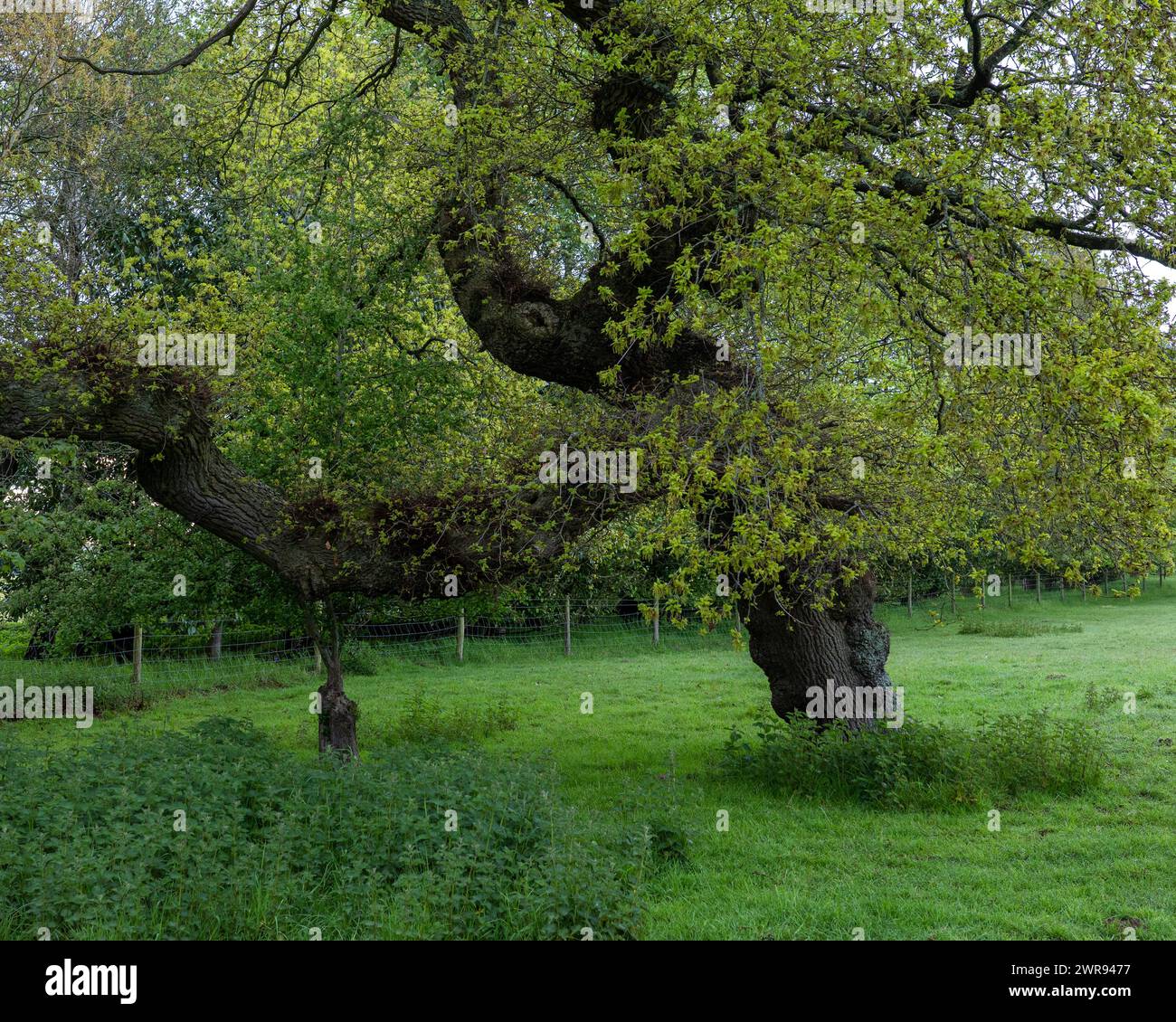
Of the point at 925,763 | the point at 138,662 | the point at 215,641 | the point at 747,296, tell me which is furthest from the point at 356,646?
the point at 747,296

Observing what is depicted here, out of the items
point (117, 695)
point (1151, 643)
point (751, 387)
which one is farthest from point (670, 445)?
point (1151, 643)

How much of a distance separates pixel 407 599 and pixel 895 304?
611cm

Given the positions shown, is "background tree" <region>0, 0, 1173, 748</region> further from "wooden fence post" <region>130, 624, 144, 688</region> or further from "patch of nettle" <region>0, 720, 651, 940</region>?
"wooden fence post" <region>130, 624, 144, 688</region>

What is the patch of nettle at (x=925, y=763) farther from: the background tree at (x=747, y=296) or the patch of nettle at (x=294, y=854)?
the patch of nettle at (x=294, y=854)

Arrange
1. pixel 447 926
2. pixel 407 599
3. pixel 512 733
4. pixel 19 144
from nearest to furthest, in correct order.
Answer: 1. pixel 447 926
2. pixel 407 599
3. pixel 512 733
4. pixel 19 144

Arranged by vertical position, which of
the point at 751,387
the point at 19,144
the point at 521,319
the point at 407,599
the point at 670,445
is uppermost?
the point at 19,144

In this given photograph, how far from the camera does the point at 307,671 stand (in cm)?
2170

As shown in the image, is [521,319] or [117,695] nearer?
[521,319]

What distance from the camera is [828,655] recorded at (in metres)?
11.7

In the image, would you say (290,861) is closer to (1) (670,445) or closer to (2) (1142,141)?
(1) (670,445)

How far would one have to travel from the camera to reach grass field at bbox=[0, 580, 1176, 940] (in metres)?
7.38

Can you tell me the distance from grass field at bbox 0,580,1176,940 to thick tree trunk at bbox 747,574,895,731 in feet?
3.33

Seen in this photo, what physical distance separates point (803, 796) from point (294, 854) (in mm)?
5683

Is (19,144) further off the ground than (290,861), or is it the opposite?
(19,144)
